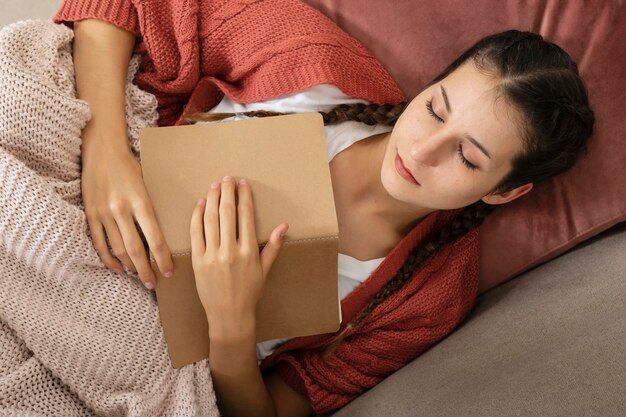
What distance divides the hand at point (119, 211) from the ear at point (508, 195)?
0.56m

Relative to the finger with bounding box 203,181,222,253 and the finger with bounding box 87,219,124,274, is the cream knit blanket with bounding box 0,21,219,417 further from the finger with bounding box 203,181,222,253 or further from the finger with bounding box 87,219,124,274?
the finger with bounding box 203,181,222,253

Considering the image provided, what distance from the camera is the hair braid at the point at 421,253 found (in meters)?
1.00

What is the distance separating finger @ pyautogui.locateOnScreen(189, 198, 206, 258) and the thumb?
90 mm

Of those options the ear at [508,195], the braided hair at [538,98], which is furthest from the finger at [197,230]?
the ear at [508,195]

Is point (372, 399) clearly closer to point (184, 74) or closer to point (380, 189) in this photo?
point (380, 189)

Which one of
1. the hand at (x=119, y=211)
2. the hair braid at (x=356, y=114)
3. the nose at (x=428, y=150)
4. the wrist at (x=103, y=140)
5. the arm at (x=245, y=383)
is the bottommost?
the arm at (x=245, y=383)

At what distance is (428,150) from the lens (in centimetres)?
81

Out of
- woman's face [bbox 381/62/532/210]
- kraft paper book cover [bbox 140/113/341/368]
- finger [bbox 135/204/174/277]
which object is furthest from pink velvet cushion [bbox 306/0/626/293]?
finger [bbox 135/204/174/277]

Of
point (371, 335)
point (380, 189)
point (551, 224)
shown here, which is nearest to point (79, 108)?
point (380, 189)

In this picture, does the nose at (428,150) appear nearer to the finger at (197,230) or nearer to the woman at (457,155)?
the woman at (457,155)

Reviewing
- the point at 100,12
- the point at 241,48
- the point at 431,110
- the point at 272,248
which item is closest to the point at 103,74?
the point at 100,12

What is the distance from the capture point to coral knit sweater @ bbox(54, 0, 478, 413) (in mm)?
967

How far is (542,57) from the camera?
32.6 inches

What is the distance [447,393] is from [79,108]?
0.75 metres
